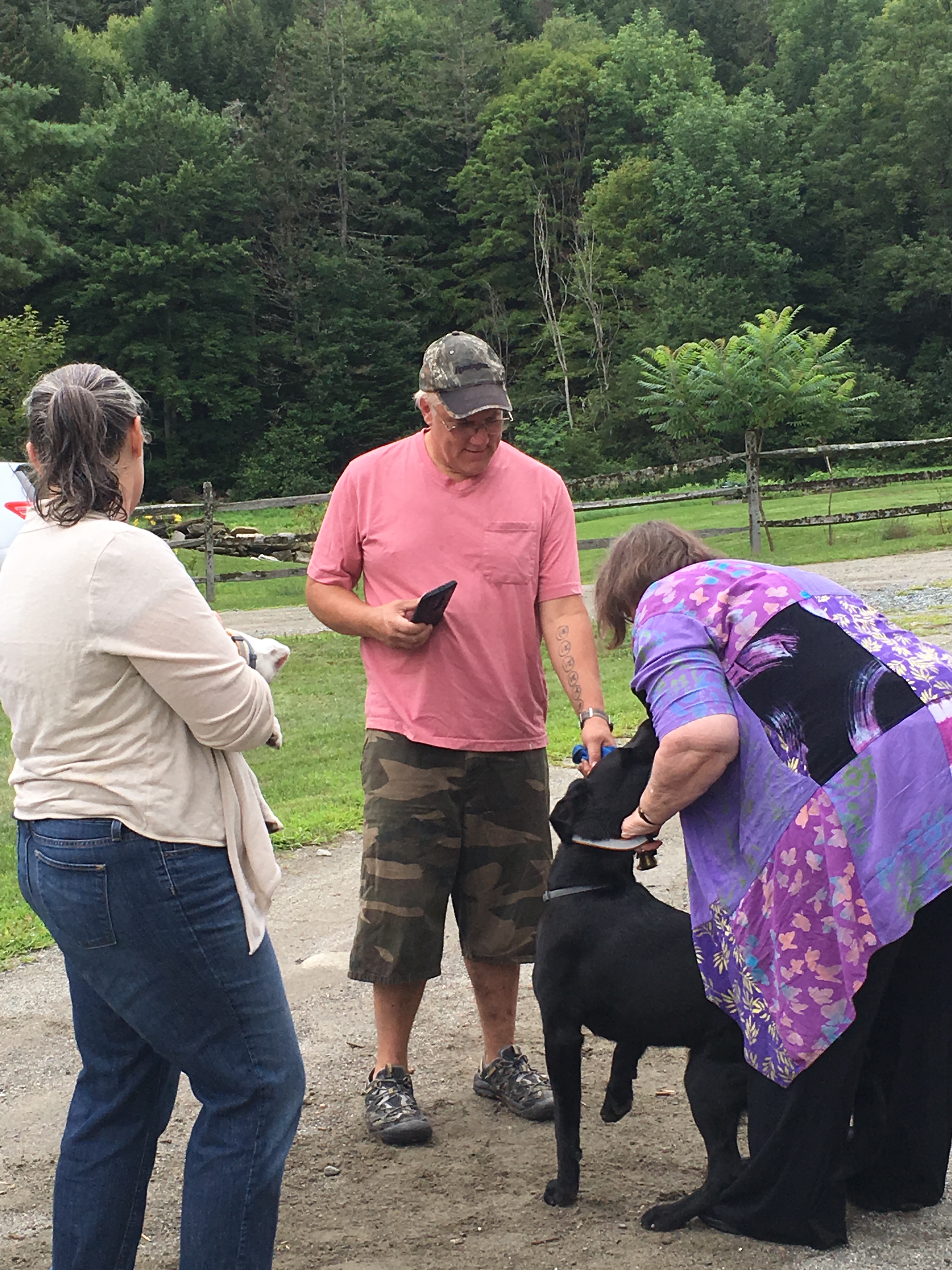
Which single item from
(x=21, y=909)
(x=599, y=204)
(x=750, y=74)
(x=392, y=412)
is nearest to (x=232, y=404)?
(x=392, y=412)

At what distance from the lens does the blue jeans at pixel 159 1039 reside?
2240 millimetres

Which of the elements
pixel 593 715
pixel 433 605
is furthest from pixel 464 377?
pixel 593 715

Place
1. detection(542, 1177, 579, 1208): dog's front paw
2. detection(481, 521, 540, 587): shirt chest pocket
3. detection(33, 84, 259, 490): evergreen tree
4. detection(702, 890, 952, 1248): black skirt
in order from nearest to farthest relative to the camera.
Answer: detection(702, 890, 952, 1248): black skirt < detection(542, 1177, 579, 1208): dog's front paw < detection(481, 521, 540, 587): shirt chest pocket < detection(33, 84, 259, 490): evergreen tree

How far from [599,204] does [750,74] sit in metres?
16.5

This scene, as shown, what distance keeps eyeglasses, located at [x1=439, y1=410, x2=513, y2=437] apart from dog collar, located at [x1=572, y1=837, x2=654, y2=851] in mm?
1163

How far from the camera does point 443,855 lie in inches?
144

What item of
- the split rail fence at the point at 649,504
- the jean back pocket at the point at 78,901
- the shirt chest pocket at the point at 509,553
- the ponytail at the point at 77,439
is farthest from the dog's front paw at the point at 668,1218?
the split rail fence at the point at 649,504

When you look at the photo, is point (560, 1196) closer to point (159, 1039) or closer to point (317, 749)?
point (159, 1039)

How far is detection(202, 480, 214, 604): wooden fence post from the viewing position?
18688 mm

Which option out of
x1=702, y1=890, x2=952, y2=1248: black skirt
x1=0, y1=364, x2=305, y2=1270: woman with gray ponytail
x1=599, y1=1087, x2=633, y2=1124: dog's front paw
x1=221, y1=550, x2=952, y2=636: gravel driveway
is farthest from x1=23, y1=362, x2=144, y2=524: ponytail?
x1=221, y1=550, x2=952, y2=636: gravel driveway

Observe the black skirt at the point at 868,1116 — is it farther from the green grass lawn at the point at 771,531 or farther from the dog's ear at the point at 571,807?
the green grass lawn at the point at 771,531

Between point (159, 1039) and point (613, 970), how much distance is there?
1.20 meters

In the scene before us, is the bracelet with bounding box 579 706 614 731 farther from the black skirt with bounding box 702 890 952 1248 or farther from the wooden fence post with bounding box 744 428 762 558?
the wooden fence post with bounding box 744 428 762 558

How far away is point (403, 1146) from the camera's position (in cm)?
352
